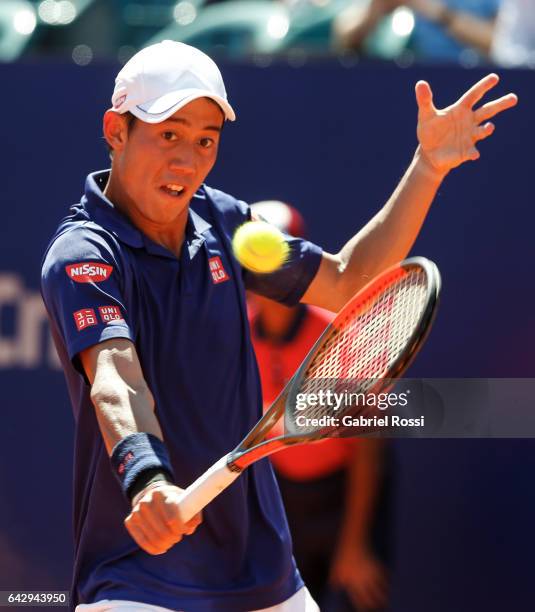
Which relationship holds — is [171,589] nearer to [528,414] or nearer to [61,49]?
[528,414]

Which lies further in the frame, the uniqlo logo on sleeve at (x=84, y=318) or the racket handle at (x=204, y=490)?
the uniqlo logo on sleeve at (x=84, y=318)

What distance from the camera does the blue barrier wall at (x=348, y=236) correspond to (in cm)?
Answer: 440

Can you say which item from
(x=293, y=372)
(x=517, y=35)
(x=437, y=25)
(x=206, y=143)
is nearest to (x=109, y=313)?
(x=206, y=143)

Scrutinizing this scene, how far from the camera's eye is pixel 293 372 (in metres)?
3.95

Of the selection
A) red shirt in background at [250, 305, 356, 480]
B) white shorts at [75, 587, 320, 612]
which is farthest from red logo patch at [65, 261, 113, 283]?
red shirt in background at [250, 305, 356, 480]

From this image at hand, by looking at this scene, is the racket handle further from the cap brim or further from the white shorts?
the cap brim

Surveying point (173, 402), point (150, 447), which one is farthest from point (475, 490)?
point (150, 447)

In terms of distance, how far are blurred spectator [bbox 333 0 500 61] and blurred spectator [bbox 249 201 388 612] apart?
6.10 ft

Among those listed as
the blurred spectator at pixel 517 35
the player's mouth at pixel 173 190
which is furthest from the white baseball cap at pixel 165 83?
the blurred spectator at pixel 517 35

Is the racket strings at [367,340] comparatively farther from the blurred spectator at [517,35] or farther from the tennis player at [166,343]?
the blurred spectator at [517,35]

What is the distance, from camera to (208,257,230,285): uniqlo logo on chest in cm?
261

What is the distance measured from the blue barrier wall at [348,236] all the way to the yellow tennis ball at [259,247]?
1.69 m

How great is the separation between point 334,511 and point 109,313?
173 cm

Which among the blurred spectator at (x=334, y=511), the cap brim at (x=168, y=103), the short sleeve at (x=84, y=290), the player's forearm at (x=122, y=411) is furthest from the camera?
the blurred spectator at (x=334, y=511)
